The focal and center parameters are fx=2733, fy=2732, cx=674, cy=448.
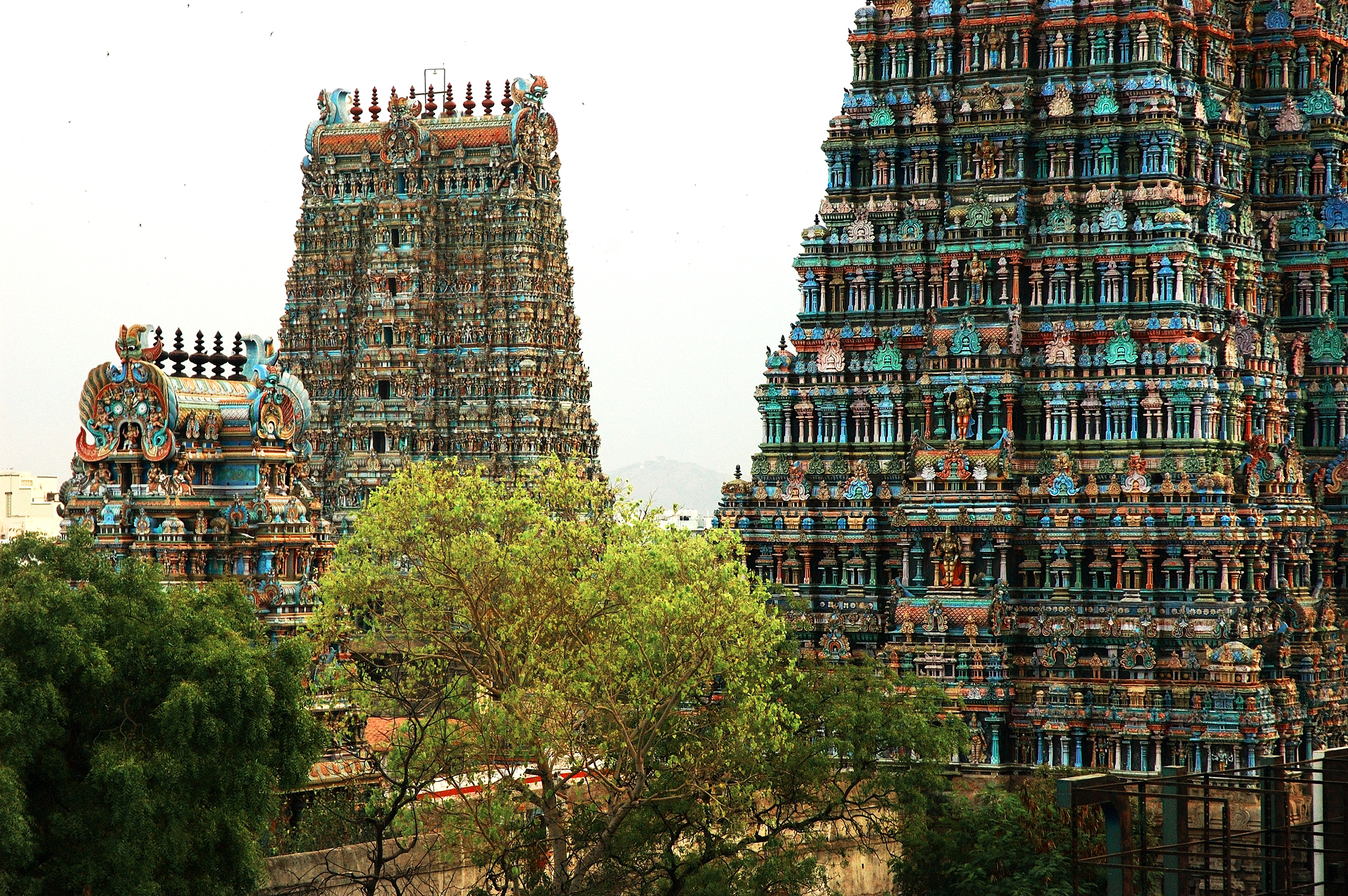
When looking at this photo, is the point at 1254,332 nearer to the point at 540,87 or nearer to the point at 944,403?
the point at 944,403

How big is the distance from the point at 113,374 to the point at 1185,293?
24.2 m

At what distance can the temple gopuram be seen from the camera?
5909 cm

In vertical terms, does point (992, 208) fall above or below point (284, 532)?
above

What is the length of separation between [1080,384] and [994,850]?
15.7 m

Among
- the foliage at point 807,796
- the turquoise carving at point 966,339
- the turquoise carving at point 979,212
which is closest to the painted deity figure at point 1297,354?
the turquoise carving at point 979,212

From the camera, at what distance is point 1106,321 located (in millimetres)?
63094

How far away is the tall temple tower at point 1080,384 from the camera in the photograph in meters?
60.7

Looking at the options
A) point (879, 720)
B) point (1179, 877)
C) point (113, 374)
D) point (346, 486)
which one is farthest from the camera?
point (346, 486)

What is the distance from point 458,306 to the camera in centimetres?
9950

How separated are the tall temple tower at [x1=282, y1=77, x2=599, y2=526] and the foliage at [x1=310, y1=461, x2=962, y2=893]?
4926cm

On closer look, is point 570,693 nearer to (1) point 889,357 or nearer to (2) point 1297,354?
(1) point 889,357

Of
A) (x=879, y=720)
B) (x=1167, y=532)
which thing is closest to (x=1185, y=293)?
(x=1167, y=532)

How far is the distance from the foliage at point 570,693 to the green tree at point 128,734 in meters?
2.15

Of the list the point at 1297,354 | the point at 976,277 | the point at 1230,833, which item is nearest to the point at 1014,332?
the point at 976,277
